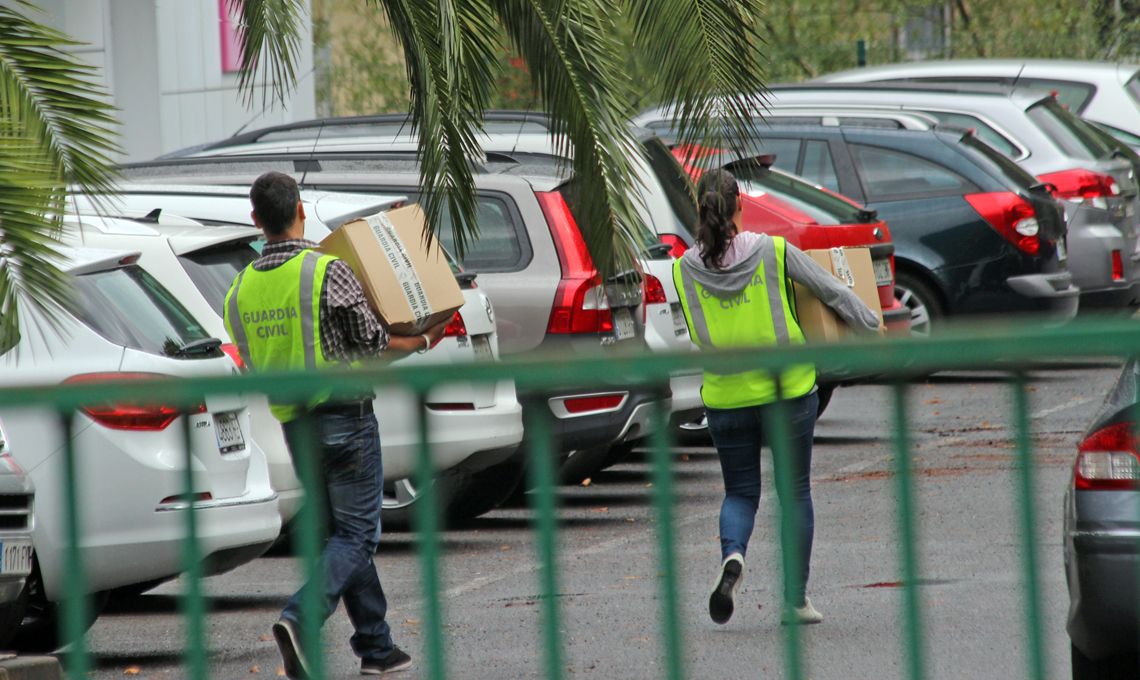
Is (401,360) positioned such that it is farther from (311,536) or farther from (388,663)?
(311,536)

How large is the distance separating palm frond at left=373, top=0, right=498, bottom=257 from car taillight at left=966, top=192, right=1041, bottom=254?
765cm

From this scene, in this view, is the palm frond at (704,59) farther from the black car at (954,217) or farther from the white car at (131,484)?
the black car at (954,217)

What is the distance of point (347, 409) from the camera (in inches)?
123

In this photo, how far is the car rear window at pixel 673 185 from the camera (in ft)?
35.0

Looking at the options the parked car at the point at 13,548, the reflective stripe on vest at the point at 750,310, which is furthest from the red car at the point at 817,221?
the parked car at the point at 13,548

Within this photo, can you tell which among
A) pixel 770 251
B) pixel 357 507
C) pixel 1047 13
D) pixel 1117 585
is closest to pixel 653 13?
pixel 770 251

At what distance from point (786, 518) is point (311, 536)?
0.82m

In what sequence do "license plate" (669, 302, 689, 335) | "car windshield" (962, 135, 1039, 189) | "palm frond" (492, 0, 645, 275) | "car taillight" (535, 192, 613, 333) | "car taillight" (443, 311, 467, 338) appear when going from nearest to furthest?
1. "palm frond" (492, 0, 645, 275)
2. "car taillight" (443, 311, 467, 338)
3. "car taillight" (535, 192, 613, 333)
4. "license plate" (669, 302, 689, 335)
5. "car windshield" (962, 135, 1039, 189)

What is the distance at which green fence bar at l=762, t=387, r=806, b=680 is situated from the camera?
3.02 meters

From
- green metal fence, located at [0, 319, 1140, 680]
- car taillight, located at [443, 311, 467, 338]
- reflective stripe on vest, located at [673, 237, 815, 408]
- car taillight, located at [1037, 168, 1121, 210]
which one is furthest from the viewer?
car taillight, located at [1037, 168, 1121, 210]

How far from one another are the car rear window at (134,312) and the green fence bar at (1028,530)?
416cm

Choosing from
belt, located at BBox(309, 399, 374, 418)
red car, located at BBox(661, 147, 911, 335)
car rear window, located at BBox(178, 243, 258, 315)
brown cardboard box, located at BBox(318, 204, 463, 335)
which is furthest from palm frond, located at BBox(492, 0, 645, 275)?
red car, located at BBox(661, 147, 911, 335)

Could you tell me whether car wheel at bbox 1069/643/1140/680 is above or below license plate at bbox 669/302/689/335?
below

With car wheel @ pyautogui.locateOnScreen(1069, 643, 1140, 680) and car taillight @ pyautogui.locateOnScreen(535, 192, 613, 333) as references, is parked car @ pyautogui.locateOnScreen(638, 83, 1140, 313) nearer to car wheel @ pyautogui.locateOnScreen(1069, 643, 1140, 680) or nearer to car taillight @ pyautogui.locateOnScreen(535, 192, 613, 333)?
car taillight @ pyautogui.locateOnScreen(535, 192, 613, 333)
